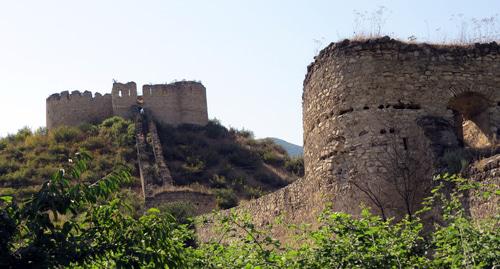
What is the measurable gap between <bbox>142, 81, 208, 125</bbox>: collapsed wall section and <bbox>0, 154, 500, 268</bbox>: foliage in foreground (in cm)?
3495

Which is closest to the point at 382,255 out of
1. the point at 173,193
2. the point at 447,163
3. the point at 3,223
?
the point at 3,223

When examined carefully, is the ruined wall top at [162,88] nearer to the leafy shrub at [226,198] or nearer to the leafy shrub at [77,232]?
the leafy shrub at [226,198]

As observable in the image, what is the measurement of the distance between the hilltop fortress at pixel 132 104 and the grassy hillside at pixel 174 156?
0.76 meters

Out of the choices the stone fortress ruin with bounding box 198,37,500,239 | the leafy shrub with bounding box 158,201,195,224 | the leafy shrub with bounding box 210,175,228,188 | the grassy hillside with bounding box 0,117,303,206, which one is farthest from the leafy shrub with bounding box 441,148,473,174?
the leafy shrub with bounding box 210,175,228,188

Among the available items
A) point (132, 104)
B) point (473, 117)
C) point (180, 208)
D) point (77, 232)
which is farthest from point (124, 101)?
point (77, 232)

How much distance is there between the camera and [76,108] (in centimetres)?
4497

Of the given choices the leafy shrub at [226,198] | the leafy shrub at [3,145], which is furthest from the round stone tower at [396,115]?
the leafy shrub at [3,145]

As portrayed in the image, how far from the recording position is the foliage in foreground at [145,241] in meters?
7.27

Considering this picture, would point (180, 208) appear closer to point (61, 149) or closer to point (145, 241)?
point (61, 149)

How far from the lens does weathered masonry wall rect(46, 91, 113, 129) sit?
4478 cm

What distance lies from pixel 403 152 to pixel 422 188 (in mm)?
599

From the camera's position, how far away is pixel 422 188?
12.5 meters

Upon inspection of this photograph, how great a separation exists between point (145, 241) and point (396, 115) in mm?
6081

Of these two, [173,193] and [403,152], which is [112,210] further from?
[173,193]
